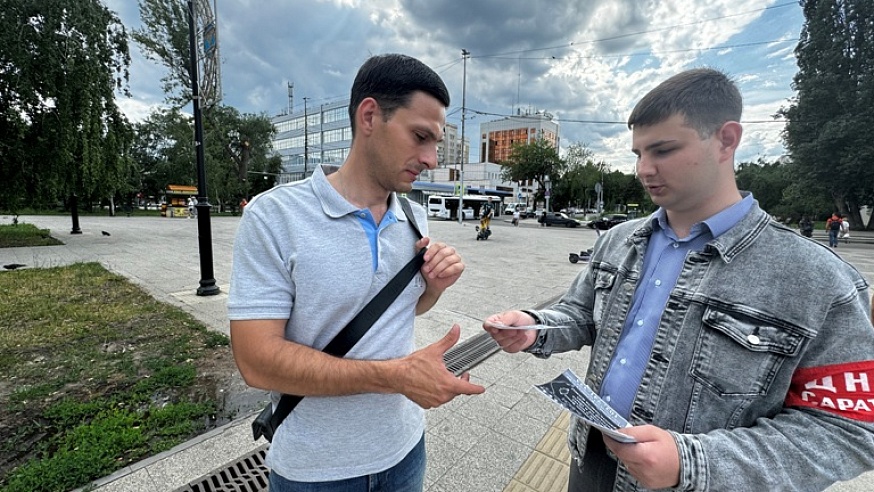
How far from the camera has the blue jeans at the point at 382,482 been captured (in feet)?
4.00

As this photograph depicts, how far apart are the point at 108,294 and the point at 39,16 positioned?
9.63 metres

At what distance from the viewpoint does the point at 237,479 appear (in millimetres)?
2305

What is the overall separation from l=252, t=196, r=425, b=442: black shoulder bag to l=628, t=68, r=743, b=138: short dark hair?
3.23 ft

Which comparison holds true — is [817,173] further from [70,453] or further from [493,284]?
[70,453]

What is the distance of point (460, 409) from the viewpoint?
315 centimetres

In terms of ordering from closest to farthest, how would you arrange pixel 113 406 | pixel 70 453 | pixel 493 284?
pixel 70 453, pixel 113 406, pixel 493 284

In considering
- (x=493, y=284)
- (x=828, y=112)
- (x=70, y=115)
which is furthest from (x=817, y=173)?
(x=70, y=115)

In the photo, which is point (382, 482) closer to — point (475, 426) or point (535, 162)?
point (475, 426)

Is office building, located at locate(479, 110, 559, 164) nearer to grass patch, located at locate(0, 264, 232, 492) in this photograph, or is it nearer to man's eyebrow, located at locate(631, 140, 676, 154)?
grass patch, located at locate(0, 264, 232, 492)

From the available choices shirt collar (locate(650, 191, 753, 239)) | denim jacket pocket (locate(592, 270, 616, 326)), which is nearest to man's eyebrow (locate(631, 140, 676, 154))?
shirt collar (locate(650, 191, 753, 239))

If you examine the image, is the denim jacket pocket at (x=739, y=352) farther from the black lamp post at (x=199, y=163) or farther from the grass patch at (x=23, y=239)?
the grass patch at (x=23, y=239)

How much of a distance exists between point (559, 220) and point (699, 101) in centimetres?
3469

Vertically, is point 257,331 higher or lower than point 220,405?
higher

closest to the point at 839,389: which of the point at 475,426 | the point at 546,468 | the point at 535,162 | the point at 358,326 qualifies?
the point at 358,326
